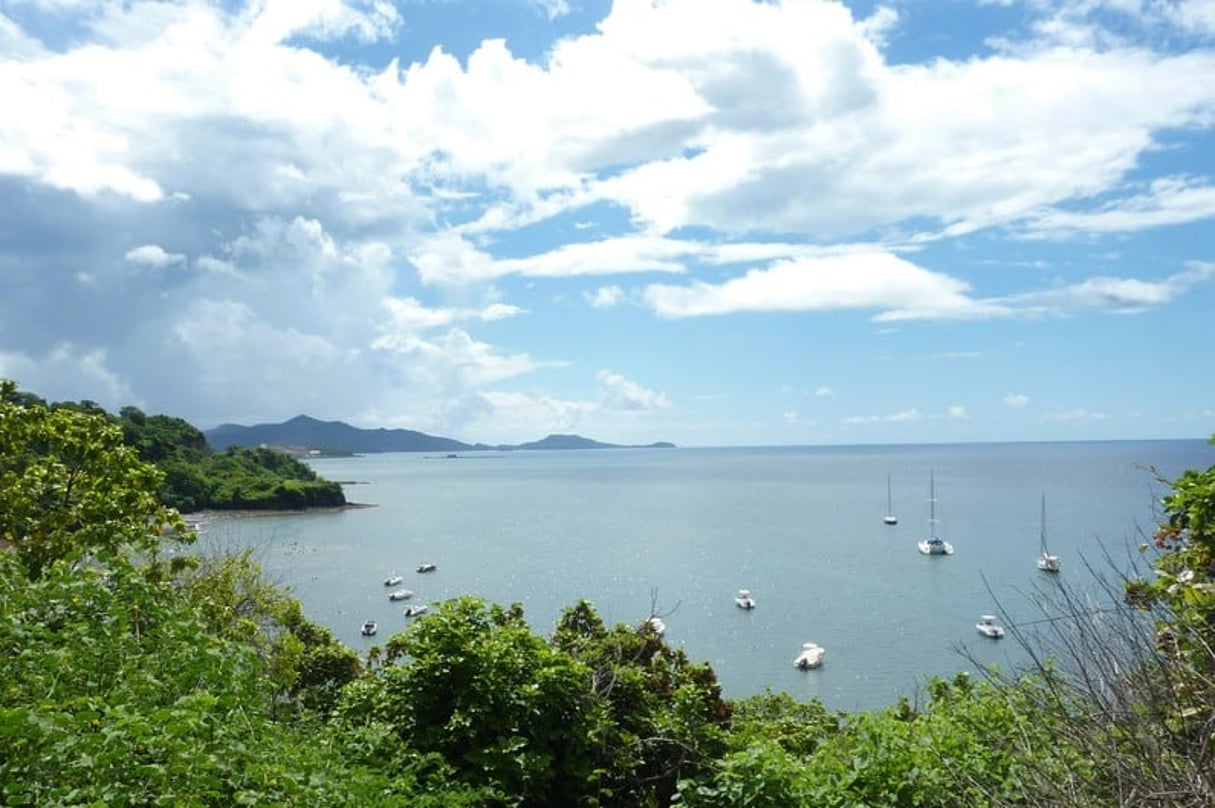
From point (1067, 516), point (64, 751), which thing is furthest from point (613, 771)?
point (1067, 516)

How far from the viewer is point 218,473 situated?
92.8 m

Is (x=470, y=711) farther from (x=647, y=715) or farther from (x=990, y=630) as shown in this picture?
(x=990, y=630)

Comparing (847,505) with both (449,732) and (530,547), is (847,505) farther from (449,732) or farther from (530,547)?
(449,732)

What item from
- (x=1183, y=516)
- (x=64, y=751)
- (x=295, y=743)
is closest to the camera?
(x=64, y=751)

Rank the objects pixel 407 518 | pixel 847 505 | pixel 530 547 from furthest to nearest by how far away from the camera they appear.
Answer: pixel 847 505 < pixel 407 518 < pixel 530 547

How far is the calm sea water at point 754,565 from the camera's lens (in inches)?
1371

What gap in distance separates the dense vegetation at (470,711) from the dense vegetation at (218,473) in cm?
6551

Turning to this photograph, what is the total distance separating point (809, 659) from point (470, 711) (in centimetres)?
2895

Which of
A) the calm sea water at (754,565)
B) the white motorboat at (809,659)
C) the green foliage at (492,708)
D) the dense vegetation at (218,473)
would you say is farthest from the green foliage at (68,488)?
the dense vegetation at (218,473)

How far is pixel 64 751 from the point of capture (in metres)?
3.41

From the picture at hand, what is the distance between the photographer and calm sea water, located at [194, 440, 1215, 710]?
3481cm

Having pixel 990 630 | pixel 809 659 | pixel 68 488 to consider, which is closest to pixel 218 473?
pixel 809 659

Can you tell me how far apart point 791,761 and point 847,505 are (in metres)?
106

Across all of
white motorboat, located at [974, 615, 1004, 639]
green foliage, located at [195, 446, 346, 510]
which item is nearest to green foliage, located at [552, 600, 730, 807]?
white motorboat, located at [974, 615, 1004, 639]
